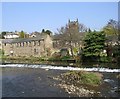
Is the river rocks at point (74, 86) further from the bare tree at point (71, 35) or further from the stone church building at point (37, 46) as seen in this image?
the stone church building at point (37, 46)

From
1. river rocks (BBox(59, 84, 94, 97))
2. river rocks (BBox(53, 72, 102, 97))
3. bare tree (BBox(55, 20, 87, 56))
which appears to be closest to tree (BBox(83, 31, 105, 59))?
bare tree (BBox(55, 20, 87, 56))

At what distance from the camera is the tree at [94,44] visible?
43.9m

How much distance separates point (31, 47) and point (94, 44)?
23.2m

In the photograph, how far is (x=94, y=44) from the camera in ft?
144

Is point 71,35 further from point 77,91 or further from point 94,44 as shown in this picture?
point 77,91

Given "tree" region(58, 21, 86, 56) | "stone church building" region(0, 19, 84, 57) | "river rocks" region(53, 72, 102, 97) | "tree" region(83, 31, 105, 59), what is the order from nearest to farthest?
"river rocks" region(53, 72, 102, 97)
"tree" region(83, 31, 105, 59)
"tree" region(58, 21, 86, 56)
"stone church building" region(0, 19, 84, 57)

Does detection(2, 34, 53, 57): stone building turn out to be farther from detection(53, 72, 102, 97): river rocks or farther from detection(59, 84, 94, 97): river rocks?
detection(59, 84, 94, 97): river rocks

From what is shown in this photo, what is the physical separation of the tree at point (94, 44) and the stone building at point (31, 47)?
52.1 feet

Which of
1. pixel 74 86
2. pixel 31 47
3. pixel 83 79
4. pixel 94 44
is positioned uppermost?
pixel 31 47

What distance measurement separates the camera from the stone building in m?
60.9

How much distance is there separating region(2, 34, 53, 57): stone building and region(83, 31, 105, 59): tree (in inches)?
625

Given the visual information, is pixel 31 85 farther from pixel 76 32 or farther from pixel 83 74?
pixel 76 32

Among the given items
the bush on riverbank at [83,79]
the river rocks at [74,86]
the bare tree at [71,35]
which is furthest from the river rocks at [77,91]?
the bare tree at [71,35]

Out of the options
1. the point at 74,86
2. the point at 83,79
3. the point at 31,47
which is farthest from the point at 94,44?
the point at 31,47
